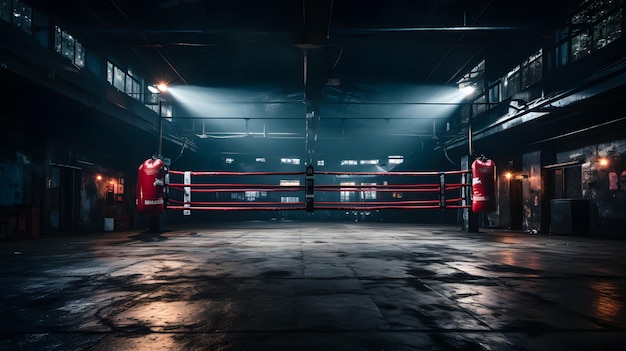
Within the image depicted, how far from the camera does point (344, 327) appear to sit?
2057 mm

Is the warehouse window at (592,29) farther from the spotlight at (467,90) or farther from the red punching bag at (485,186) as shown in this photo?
the red punching bag at (485,186)

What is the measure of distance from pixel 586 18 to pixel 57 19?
13.0 m

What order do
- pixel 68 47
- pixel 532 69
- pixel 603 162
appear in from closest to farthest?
pixel 68 47
pixel 603 162
pixel 532 69

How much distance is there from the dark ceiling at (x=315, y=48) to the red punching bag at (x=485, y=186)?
110 inches

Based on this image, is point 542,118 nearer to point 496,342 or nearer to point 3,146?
point 496,342

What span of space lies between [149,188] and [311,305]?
585 cm

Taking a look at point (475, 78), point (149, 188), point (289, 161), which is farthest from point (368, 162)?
point (149, 188)

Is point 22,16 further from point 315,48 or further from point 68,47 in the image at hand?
point 315,48

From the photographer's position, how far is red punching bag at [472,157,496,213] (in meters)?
7.31

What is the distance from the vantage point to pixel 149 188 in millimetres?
7211

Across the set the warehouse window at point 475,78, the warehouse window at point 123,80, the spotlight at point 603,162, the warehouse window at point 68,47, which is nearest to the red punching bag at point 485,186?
the spotlight at point 603,162

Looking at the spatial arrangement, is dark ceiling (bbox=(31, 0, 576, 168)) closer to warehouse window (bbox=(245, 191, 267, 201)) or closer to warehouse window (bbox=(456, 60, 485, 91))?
warehouse window (bbox=(456, 60, 485, 91))

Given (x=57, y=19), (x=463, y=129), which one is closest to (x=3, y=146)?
(x=57, y=19)

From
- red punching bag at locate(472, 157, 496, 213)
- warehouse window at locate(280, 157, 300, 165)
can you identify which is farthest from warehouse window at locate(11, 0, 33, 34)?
warehouse window at locate(280, 157, 300, 165)
